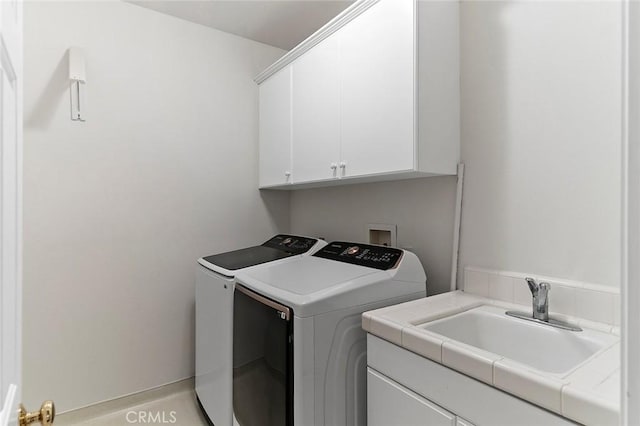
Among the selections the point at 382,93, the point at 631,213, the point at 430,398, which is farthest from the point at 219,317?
the point at 631,213

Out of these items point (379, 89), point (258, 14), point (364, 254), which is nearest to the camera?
point (379, 89)

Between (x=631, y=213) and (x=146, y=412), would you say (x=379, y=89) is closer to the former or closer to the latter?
(x=631, y=213)

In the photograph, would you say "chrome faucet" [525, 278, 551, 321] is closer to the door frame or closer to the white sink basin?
the white sink basin

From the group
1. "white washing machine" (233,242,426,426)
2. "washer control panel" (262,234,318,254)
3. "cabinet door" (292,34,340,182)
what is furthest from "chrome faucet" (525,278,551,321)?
"washer control panel" (262,234,318,254)

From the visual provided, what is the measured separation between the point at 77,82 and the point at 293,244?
1.48 meters

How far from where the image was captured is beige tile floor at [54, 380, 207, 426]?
6.26 ft

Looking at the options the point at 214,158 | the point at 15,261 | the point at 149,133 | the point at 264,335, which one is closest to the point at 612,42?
the point at 264,335

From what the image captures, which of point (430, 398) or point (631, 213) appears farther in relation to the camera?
point (430, 398)

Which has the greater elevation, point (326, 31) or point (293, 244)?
point (326, 31)

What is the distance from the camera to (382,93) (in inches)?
60.1

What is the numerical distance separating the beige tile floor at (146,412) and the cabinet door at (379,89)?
1.66 m

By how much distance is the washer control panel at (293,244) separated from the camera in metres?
2.04

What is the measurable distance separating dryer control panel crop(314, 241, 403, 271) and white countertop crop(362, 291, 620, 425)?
0.28 meters

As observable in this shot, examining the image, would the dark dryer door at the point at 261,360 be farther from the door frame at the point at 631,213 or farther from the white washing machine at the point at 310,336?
the door frame at the point at 631,213
